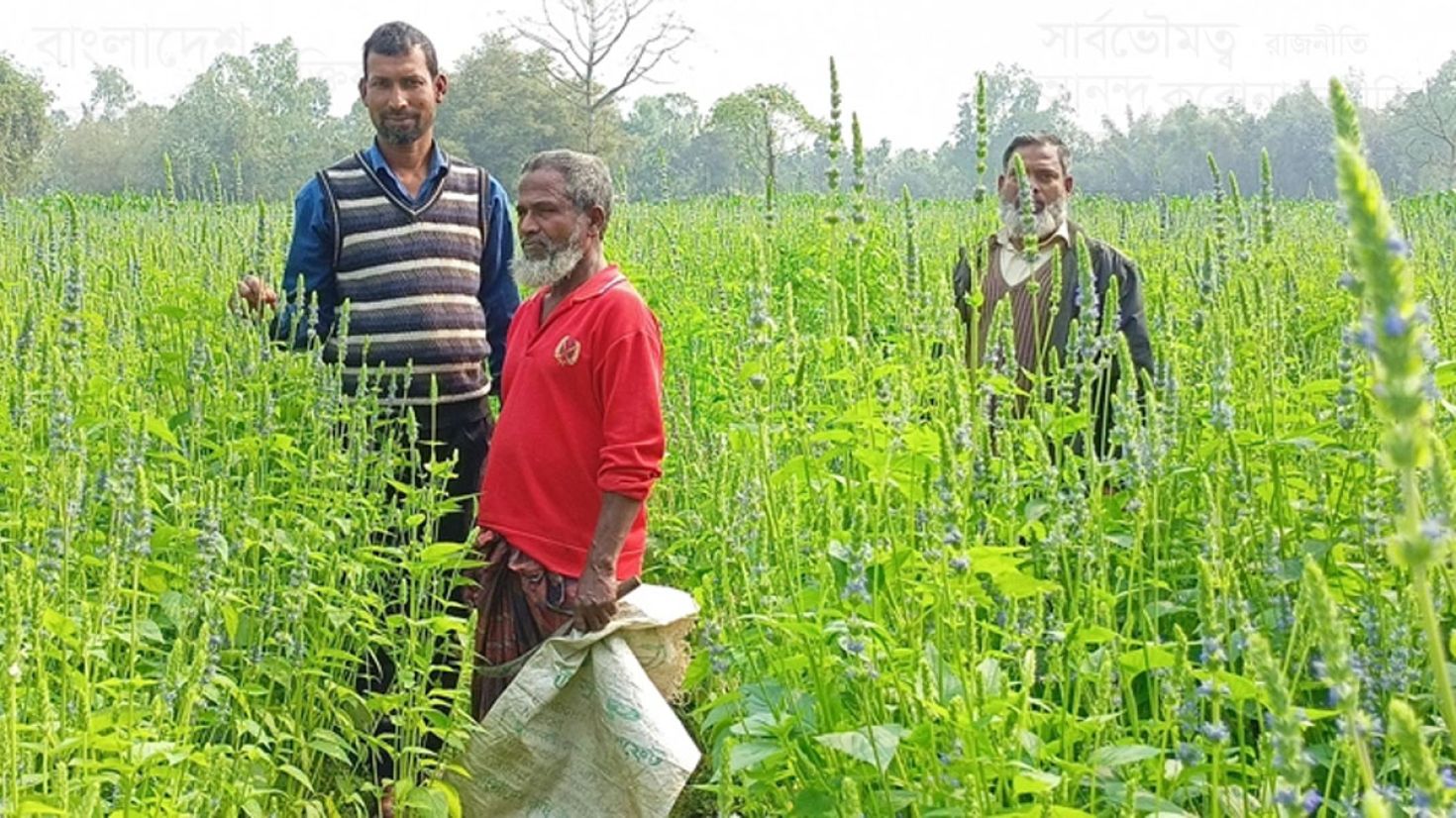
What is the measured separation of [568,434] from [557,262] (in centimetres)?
47

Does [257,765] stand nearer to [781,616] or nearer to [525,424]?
[525,424]

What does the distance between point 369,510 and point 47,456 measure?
0.84m

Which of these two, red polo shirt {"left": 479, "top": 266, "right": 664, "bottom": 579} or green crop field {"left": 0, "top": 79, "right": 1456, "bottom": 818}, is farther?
red polo shirt {"left": 479, "top": 266, "right": 664, "bottom": 579}

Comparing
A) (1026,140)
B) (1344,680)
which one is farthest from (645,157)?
(1344,680)

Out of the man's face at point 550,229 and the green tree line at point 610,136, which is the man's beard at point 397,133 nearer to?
the man's face at point 550,229

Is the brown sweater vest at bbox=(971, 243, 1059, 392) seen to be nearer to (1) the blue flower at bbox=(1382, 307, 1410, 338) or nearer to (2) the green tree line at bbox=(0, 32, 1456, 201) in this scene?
(1) the blue flower at bbox=(1382, 307, 1410, 338)

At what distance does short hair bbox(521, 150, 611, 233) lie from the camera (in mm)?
3916

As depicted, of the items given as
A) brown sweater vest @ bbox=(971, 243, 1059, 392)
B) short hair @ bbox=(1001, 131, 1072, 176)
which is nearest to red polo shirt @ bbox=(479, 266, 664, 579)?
brown sweater vest @ bbox=(971, 243, 1059, 392)

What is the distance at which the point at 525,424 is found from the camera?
3.93m

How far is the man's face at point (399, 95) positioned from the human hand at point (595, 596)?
1675 mm

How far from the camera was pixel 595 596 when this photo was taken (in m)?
3.73

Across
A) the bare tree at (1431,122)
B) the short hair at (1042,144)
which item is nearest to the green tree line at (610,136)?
the bare tree at (1431,122)

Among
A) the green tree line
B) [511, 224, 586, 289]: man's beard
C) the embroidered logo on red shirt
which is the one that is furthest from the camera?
the green tree line

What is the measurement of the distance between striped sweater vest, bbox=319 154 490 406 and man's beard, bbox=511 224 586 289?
752 mm
